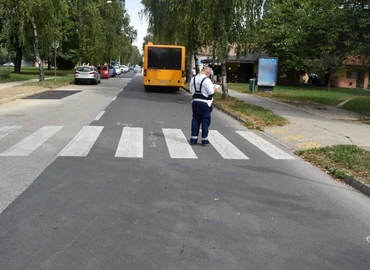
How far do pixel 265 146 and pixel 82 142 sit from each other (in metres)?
4.26

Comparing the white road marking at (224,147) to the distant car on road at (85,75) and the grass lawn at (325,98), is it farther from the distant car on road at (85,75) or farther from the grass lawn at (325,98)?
the distant car on road at (85,75)

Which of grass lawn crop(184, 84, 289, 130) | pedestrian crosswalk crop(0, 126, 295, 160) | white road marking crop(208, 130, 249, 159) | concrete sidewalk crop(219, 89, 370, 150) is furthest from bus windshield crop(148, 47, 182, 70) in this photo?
white road marking crop(208, 130, 249, 159)

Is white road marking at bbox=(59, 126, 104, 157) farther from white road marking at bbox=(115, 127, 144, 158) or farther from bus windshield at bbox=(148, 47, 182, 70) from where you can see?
bus windshield at bbox=(148, 47, 182, 70)

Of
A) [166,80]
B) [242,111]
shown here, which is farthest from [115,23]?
[242,111]

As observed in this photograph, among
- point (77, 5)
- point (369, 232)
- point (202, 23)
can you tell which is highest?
point (77, 5)

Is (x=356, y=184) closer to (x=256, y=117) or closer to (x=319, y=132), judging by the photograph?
(x=319, y=132)

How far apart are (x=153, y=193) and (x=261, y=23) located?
49.5ft

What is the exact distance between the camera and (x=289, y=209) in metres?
5.23

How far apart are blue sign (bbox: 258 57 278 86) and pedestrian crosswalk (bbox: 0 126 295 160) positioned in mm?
16326

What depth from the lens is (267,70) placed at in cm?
2684

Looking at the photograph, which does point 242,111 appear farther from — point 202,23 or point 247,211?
point 247,211

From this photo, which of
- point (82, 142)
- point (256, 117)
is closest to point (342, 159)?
point (82, 142)

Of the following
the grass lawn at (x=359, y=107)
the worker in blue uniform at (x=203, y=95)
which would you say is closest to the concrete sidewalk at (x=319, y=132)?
the worker in blue uniform at (x=203, y=95)

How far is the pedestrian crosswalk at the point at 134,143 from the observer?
312 inches
